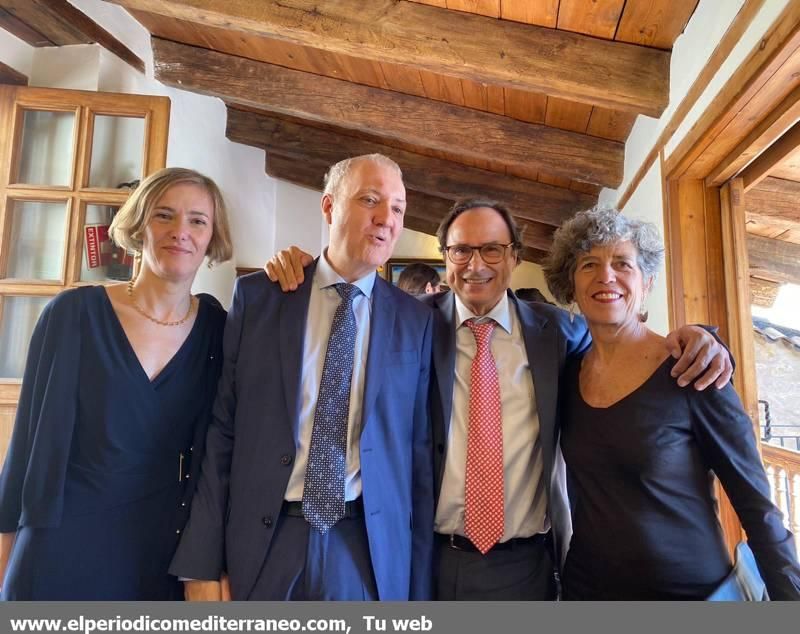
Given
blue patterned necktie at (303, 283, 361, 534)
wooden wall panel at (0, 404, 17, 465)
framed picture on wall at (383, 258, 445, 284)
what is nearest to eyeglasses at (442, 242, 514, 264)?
blue patterned necktie at (303, 283, 361, 534)

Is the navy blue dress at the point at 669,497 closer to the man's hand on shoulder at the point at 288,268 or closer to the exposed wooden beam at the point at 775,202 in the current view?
the man's hand on shoulder at the point at 288,268

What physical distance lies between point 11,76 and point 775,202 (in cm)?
372

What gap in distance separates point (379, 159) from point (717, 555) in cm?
126

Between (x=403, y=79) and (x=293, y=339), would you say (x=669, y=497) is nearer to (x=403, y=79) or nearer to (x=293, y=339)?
(x=293, y=339)

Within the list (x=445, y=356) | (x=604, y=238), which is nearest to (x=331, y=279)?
(x=445, y=356)

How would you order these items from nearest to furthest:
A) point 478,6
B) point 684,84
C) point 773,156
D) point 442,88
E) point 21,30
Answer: point 773,156 → point 684,84 → point 478,6 → point 21,30 → point 442,88

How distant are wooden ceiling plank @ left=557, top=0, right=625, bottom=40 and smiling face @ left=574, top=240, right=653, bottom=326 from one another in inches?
44.0

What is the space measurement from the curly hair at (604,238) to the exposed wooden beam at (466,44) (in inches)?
36.3

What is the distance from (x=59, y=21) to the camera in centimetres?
258

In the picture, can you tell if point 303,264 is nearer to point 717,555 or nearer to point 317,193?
point 717,555

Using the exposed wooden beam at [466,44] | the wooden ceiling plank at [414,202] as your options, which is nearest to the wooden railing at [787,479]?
→ the exposed wooden beam at [466,44]

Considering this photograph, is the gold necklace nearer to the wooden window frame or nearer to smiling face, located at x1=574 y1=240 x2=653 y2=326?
smiling face, located at x1=574 y1=240 x2=653 y2=326

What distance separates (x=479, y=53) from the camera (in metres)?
2.08
